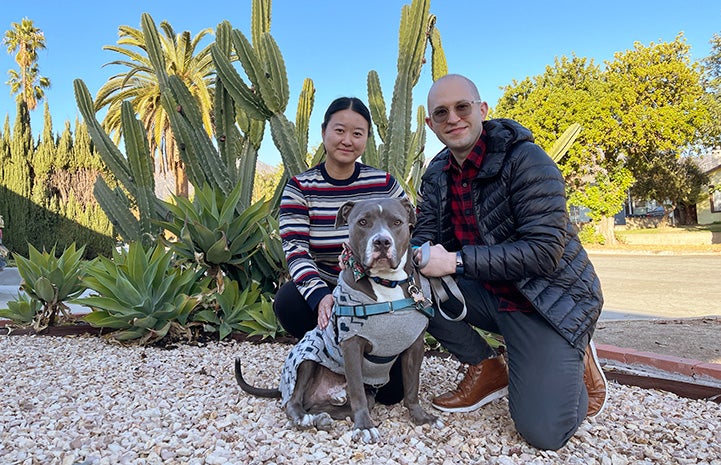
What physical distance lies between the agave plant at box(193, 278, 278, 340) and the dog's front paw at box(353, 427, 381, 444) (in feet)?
6.61

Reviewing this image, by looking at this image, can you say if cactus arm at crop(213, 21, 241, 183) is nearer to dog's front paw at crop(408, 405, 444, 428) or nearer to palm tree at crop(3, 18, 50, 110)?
dog's front paw at crop(408, 405, 444, 428)

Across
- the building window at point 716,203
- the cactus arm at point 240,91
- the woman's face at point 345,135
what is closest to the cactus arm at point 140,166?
the cactus arm at point 240,91

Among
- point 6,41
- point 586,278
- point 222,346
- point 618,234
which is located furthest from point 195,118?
point 6,41

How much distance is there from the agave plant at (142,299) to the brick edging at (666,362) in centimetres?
320

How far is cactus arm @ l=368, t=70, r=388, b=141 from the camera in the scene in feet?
19.4

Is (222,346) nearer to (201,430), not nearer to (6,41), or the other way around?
(201,430)

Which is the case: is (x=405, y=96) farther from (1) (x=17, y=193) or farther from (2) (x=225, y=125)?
(1) (x=17, y=193)

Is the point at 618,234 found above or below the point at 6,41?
below

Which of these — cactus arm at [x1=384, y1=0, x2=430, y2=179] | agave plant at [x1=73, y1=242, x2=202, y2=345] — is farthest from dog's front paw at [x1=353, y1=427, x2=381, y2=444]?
cactus arm at [x1=384, y1=0, x2=430, y2=179]

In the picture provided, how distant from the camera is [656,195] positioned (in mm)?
28266

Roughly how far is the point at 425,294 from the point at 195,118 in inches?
167

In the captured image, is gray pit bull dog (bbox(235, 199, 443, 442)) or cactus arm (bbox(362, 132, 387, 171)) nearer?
gray pit bull dog (bbox(235, 199, 443, 442))

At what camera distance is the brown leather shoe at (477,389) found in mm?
2623

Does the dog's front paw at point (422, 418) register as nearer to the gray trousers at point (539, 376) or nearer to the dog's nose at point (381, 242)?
the gray trousers at point (539, 376)
